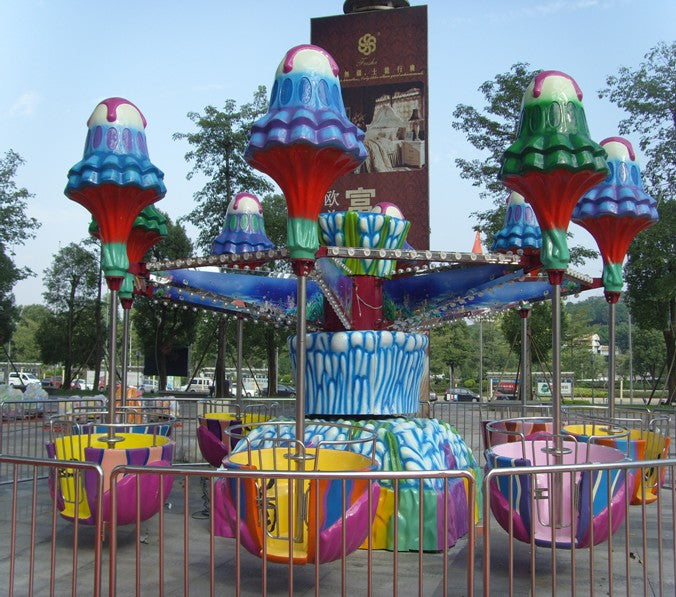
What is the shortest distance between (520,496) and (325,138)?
3.16 meters

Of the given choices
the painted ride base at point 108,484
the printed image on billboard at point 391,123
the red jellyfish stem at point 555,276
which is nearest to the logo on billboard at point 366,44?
the printed image on billboard at point 391,123

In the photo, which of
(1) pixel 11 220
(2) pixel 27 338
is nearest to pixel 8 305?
(1) pixel 11 220

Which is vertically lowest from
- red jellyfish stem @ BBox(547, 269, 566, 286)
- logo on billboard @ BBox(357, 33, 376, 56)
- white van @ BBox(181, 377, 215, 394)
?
white van @ BBox(181, 377, 215, 394)

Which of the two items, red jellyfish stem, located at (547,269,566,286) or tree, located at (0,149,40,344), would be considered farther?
tree, located at (0,149,40,344)

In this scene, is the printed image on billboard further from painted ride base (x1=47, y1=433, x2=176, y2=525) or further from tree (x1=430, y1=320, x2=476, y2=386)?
tree (x1=430, y1=320, x2=476, y2=386)

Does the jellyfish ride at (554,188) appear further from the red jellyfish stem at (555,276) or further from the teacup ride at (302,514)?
the teacup ride at (302,514)

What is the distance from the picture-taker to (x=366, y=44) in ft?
49.3

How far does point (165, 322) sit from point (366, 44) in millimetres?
21346

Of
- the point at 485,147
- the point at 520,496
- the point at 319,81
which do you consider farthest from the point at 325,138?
the point at 485,147

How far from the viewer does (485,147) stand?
2491 centimetres

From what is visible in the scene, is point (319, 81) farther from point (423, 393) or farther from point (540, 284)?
point (423, 393)

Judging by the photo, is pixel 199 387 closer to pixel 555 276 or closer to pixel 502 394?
pixel 502 394

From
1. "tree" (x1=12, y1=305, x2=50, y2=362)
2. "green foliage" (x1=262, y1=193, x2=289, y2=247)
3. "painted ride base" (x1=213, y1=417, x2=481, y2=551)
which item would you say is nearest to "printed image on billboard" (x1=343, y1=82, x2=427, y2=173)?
"painted ride base" (x1=213, y1=417, x2=481, y2=551)

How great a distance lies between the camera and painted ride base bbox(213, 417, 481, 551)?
20.4 ft
